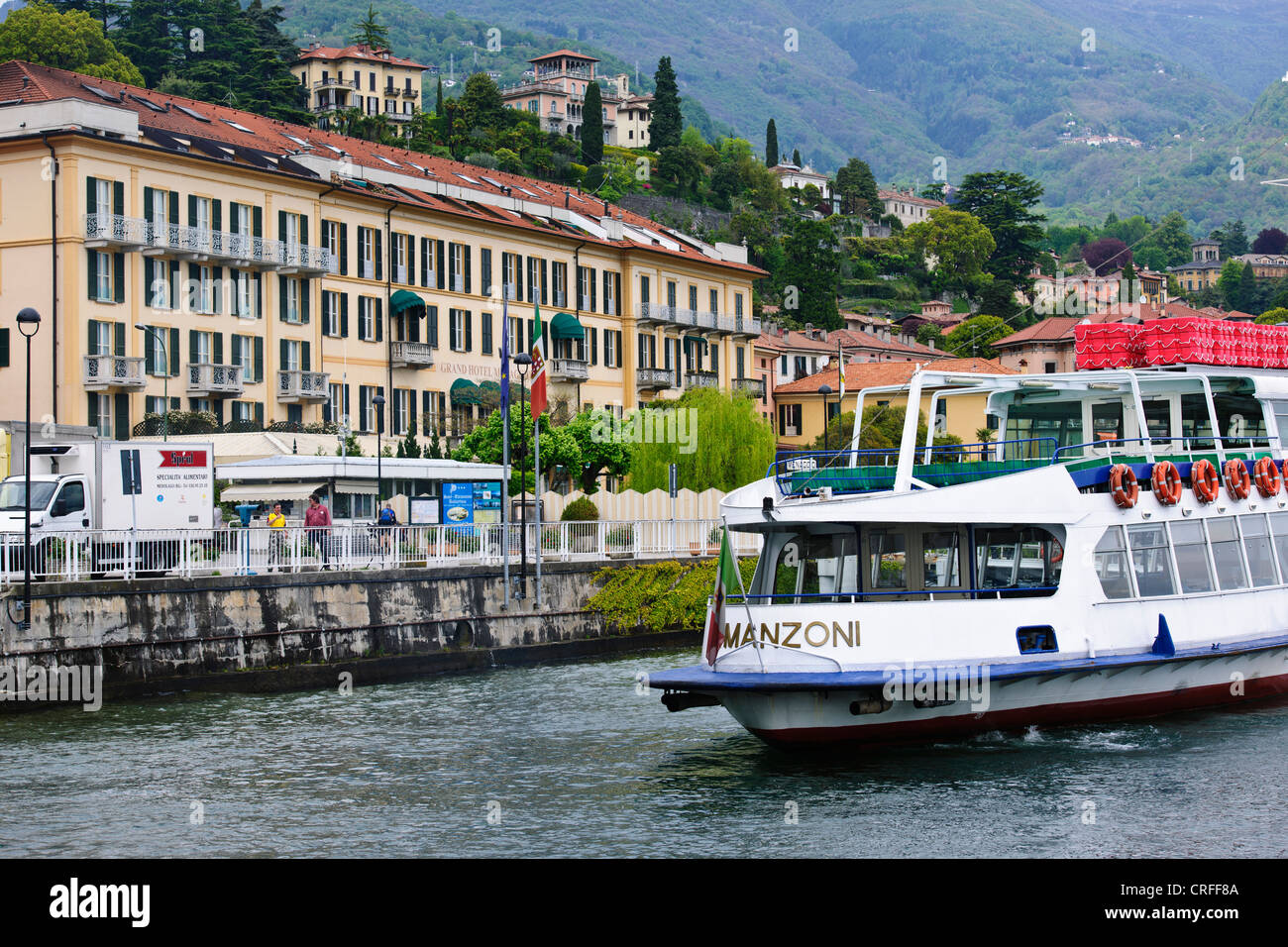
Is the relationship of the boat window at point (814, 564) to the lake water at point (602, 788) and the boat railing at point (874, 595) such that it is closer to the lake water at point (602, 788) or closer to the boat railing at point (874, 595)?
the boat railing at point (874, 595)

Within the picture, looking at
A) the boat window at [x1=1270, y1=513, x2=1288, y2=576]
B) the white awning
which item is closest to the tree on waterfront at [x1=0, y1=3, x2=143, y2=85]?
the white awning

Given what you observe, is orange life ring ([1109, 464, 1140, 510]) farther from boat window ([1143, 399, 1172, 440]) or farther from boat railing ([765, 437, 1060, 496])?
boat window ([1143, 399, 1172, 440])

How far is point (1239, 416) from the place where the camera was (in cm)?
2995

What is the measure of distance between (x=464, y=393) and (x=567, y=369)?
7962mm

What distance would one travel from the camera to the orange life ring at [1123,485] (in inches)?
1005

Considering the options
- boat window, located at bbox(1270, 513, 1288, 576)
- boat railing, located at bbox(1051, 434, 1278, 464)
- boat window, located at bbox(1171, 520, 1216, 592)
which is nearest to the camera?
boat window, located at bbox(1171, 520, 1216, 592)

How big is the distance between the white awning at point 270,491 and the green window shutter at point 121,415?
14.0 metres

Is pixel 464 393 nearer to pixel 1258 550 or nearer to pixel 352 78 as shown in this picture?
pixel 1258 550

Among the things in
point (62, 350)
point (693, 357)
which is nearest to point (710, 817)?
point (62, 350)

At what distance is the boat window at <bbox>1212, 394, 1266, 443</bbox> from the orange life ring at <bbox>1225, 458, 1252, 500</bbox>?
4.91 ft

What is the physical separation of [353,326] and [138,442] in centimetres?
3626

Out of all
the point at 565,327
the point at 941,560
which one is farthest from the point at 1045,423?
the point at 565,327

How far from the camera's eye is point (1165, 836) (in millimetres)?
19406

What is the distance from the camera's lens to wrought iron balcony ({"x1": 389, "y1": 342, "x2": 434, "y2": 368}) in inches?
2867
